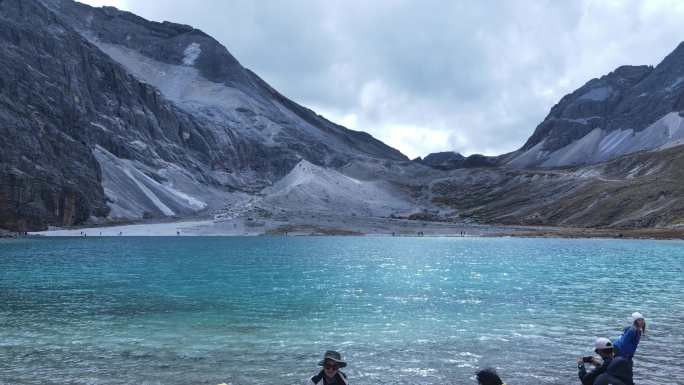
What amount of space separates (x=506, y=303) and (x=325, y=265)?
35.5m

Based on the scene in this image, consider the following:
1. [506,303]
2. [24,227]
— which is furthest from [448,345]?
[24,227]

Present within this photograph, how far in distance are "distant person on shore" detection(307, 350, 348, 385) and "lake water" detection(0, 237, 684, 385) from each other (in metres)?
8.48

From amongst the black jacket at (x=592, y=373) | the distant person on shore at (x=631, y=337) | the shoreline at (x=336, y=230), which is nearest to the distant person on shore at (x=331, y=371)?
the black jacket at (x=592, y=373)

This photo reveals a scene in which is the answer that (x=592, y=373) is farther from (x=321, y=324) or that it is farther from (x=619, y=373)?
(x=321, y=324)

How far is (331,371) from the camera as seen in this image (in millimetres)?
11461

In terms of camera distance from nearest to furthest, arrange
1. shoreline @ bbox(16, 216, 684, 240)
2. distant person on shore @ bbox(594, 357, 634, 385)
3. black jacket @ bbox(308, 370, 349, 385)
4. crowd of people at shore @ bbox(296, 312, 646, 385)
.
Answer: crowd of people at shore @ bbox(296, 312, 646, 385) < black jacket @ bbox(308, 370, 349, 385) < distant person on shore @ bbox(594, 357, 634, 385) < shoreline @ bbox(16, 216, 684, 240)

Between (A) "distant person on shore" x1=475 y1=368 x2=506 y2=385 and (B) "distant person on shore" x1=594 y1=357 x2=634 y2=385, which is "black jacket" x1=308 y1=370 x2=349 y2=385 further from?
(B) "distant person on shore" x1=594 y1=357 x2=634 y2=385

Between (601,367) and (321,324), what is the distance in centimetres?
1831

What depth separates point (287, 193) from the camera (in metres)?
197

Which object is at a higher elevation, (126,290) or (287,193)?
(287,193)

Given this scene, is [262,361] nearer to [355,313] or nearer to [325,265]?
[355,313]

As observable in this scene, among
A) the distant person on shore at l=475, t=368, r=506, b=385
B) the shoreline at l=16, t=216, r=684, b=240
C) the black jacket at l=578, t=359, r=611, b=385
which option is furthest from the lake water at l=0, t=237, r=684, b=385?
the shoreline at l=16, t=216, r=684, b=240

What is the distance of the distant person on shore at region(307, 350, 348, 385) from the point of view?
11.3m

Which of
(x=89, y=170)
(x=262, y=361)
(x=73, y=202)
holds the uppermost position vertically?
(x=89, y=170)
